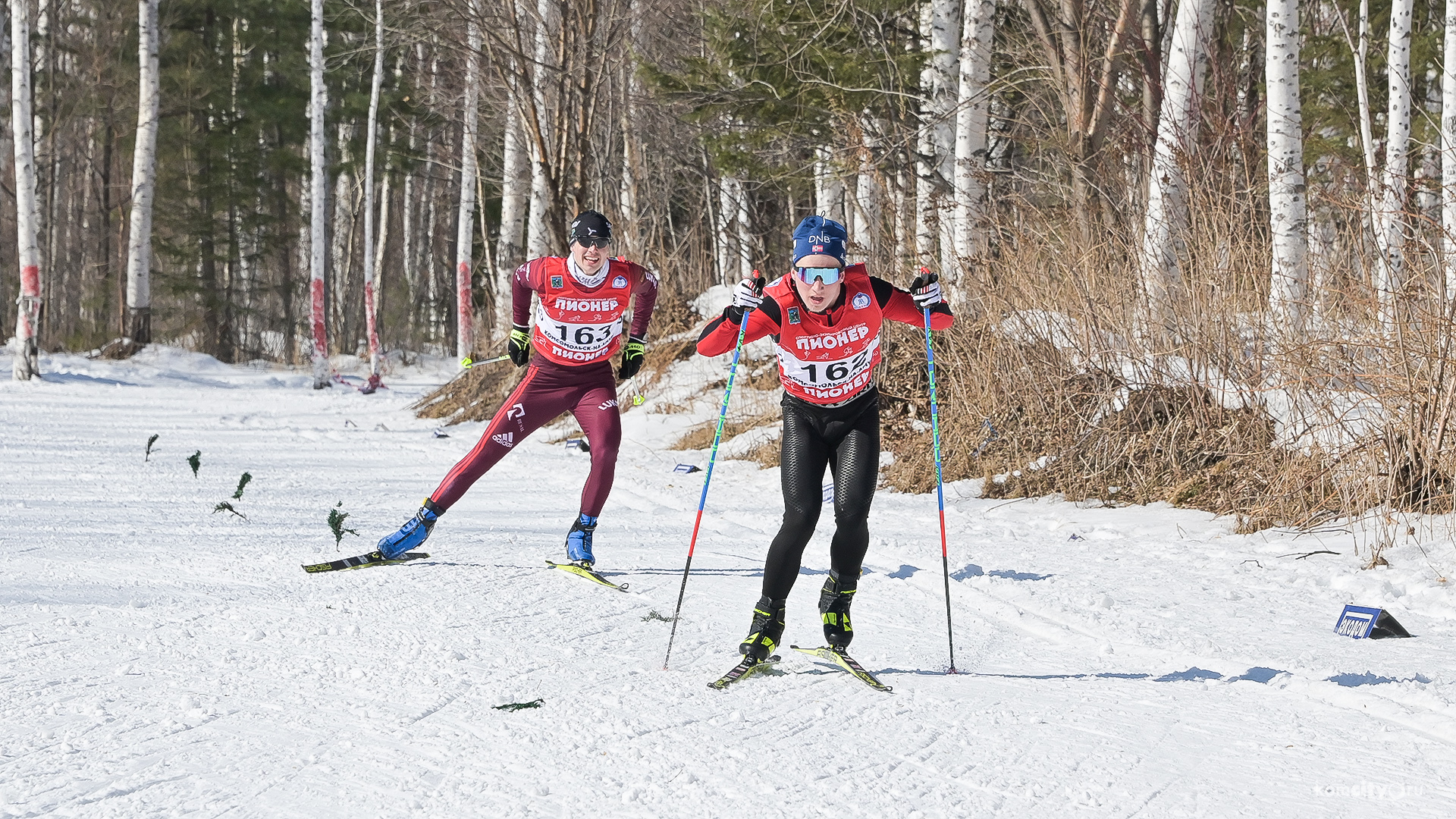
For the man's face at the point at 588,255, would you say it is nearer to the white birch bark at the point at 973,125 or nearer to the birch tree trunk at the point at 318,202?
the white birch bark at the point at 973,125

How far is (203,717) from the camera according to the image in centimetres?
373

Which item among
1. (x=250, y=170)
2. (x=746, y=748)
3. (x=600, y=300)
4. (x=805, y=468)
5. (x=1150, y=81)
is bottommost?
(x=746, y=748)

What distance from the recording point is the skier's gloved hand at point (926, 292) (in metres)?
5.01

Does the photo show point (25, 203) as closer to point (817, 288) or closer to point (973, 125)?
point (973, 125)

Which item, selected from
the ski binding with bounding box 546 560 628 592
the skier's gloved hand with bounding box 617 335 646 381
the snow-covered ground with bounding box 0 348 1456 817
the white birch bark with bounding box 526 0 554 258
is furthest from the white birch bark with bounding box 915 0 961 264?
the ski binding with bounding box 546 560 628 592

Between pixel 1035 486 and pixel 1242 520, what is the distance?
68.7 inches

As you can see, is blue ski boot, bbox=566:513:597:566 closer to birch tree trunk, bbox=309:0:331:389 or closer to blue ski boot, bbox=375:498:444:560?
blue ski boot, bbox=375:498:444:560

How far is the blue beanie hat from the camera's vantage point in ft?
15.4

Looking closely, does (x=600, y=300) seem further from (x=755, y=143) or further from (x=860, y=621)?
(x=755, y=143)

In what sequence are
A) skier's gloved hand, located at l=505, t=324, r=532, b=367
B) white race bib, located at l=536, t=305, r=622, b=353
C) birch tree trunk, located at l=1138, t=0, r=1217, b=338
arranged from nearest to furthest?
white race bib, located at l=536, t=305, r=622, b=353 → skier's gloved hand, located at l=505, t=324, r=532, b=367 → birch tree trunk, located at l=1138, t=0, r=1217, b=338

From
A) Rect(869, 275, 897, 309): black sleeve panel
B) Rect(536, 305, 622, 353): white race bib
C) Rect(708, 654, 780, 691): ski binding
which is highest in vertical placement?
Rect(869, 275, 897, 309): black sleeve panel

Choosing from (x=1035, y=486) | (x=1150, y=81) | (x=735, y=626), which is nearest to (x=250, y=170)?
(x=1150, y=81)


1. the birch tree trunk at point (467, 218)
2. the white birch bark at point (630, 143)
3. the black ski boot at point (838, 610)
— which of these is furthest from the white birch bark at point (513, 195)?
the black ski boot at point (838, 610)

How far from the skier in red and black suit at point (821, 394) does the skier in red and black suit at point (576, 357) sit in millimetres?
1961
